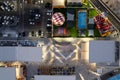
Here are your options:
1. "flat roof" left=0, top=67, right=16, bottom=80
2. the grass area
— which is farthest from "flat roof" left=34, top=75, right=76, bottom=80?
the grass area

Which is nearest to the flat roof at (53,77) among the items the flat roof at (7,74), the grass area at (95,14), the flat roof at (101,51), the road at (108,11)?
the flat roof at (7,74)

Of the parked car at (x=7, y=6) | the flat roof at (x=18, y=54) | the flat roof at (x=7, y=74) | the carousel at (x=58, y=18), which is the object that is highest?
the parked car at (x=7, y=6)

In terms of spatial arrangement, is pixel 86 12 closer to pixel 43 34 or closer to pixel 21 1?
pixel 43 34

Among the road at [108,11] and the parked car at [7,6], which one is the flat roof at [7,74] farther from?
the road at [108,11]

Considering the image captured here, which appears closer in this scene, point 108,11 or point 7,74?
point 7,74

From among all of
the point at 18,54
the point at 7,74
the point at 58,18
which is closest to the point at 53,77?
the point at 18,54

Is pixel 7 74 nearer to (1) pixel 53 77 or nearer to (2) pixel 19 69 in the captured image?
(2) pixel 19 69

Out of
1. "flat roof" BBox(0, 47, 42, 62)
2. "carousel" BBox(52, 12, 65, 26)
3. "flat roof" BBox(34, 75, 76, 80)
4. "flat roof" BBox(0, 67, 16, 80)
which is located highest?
"carousel" BBox(52, 12, 65, 26)

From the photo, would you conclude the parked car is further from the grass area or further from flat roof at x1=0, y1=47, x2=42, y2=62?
the grass area

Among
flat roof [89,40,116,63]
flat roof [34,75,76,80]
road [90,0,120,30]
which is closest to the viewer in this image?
flat roof [89,40,116,63]
